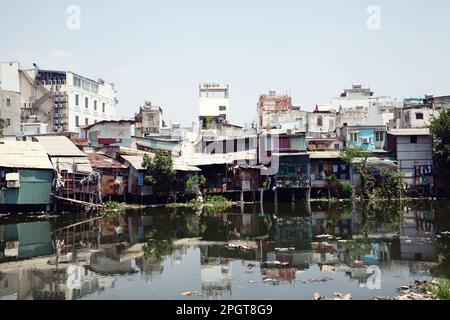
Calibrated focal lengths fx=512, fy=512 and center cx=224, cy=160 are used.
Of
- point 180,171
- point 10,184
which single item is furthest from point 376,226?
point 10,184

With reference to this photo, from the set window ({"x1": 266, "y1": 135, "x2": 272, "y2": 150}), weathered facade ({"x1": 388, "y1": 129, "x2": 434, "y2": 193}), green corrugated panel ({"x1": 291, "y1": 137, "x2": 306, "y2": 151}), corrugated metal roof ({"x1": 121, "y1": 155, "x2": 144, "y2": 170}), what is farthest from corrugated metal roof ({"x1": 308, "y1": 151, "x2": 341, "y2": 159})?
corrugated metal roof ({"x1": 121, "y1": 155, "x2": 144, "y2": 170})

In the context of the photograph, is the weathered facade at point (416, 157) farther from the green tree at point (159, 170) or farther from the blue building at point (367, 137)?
the green tree at point (159, 170)

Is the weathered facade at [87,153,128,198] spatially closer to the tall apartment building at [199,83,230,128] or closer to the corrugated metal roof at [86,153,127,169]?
the corrugated metal roof at [86,153,127,169]


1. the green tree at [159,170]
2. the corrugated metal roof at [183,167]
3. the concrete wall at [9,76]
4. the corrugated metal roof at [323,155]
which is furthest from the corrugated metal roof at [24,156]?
the corrugated metal roof at [323,155]

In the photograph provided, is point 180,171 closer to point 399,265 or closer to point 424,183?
point 424,183

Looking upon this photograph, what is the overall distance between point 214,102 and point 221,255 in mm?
41149

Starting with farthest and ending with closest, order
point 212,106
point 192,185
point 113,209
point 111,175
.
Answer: point 212,106, point 192,185, point 111,175, point 113,209

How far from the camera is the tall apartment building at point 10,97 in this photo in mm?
43219

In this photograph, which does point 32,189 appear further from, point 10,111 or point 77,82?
point 77,82

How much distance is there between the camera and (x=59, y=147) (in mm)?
34312

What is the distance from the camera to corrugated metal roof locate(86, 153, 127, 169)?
35531 mm

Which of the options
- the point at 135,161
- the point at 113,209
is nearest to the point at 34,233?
the point at 113,209

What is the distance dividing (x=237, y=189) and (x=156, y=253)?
69.2 feet

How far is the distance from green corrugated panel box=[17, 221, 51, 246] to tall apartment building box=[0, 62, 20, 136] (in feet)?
61.4
